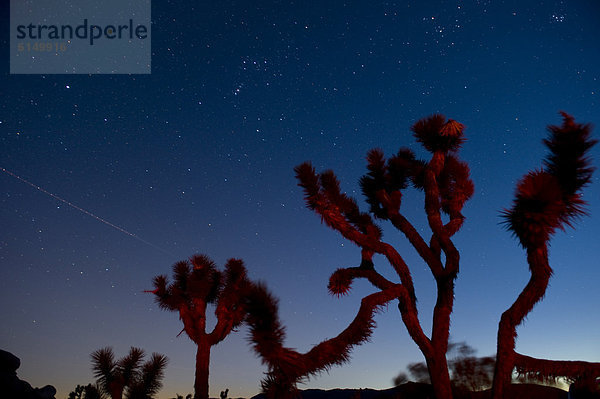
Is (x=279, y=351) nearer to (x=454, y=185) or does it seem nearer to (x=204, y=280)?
(x=454, y=185)

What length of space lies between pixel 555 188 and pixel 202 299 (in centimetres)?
974

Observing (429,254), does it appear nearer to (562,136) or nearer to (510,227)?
(510,227)

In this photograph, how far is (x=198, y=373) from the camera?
36.2 feet

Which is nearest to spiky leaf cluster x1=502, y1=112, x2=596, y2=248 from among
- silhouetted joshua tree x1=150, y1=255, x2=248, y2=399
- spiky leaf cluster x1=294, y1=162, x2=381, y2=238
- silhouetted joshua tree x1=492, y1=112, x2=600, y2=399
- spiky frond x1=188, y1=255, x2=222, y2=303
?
silhouetted joshua tree x1=492, y1=112, x2=600, y2=399

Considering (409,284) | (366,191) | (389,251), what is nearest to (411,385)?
(409,284)

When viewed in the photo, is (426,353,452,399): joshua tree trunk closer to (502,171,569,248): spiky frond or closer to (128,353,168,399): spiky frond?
(502,171,569,248): spiky frond

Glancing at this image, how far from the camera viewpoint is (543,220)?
185 inches

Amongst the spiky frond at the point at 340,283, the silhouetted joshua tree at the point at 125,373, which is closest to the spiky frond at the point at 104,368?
the silhouetted joshua tree at the point at 125,373

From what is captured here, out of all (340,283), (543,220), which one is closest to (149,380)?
(340,283)

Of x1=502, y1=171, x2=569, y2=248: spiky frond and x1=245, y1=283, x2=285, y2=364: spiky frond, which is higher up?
x1=502, y1=171, x2=569, y2=248: spiky frond

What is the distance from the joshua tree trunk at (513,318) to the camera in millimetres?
5270

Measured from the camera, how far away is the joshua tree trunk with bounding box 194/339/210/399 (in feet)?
35.9

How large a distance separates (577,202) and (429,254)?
259 cm

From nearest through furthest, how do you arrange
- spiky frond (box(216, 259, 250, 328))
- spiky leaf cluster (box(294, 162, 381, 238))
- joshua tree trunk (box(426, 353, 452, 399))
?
joshua tree trunk (box(426, 353, 452, 399)), spiky leaf cluster (box(294, 162, 381, 238)), spiky frond (box(216, 259, 250, 328))
